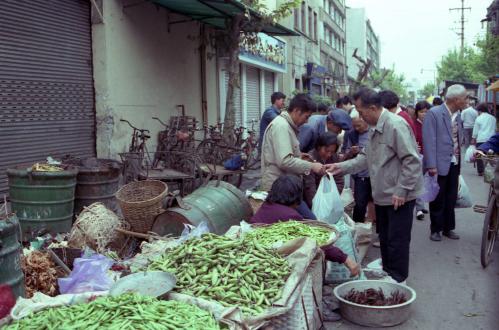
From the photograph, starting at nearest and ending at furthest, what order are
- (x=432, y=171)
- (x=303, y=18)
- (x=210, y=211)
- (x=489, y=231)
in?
(x=210, y=211), (x=489, y=231), (x=432, y=171), (x=303, y=18)

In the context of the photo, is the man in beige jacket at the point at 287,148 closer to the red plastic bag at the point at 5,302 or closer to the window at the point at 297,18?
the red plastic bag at the point at 5,302

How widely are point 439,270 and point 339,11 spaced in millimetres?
41693

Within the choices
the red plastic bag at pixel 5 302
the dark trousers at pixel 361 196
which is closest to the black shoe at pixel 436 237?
the dark trousers at pixel 361 196

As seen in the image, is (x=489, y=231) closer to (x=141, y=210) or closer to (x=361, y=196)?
(x=361, y=196)

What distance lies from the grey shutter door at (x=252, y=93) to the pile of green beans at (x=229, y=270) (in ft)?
46.5

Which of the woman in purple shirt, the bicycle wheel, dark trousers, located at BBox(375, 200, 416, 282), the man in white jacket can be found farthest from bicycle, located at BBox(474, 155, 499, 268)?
the man in white jacket

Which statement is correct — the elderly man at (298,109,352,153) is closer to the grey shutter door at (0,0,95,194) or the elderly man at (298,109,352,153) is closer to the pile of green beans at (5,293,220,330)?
the grey shutter door at (0,0,95,194)

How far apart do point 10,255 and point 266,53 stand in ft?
52.7

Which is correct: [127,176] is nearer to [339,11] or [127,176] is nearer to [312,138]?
[312,138]

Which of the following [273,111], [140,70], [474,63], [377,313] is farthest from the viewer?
[474,63]

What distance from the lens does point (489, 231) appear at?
20.8 feet

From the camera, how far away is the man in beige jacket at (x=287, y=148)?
5.43 meters

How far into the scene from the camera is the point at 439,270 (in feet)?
20.1

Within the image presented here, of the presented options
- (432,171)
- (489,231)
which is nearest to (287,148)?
(432,171)
